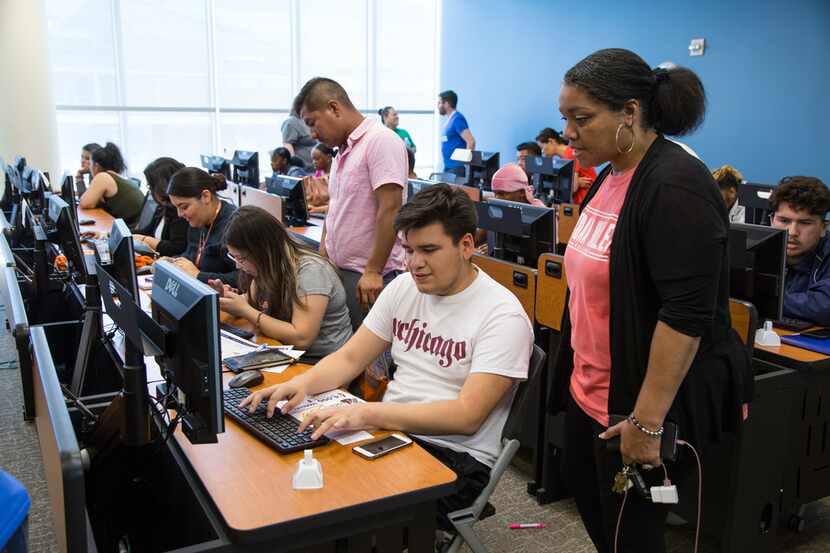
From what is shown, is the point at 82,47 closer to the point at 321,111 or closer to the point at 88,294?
the point at 321,111

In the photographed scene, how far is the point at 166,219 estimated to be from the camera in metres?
4.28

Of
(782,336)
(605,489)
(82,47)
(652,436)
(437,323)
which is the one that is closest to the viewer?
(652,436)

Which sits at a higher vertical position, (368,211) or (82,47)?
(82,47)

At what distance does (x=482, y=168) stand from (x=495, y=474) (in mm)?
5279

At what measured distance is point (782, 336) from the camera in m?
2.41

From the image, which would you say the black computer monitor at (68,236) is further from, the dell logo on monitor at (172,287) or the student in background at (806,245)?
the student in background at (806,245)

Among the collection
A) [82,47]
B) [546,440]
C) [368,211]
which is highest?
[82,47]

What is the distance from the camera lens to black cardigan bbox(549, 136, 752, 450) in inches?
48.2

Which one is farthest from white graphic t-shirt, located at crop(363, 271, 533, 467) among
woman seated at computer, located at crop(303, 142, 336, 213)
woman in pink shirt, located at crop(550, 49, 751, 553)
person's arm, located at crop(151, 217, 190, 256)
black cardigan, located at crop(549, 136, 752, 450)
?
woman seated at computer, located at crop(303, 142, 336, 213)

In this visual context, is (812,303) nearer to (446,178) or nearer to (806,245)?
(806,245)

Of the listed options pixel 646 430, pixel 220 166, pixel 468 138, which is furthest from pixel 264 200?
pixel 646 430

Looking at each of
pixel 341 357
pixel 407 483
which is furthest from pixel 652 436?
pixel 341 357

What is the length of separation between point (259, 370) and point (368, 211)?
0.94 meters

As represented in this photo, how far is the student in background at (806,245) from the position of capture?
2504 millimetres
